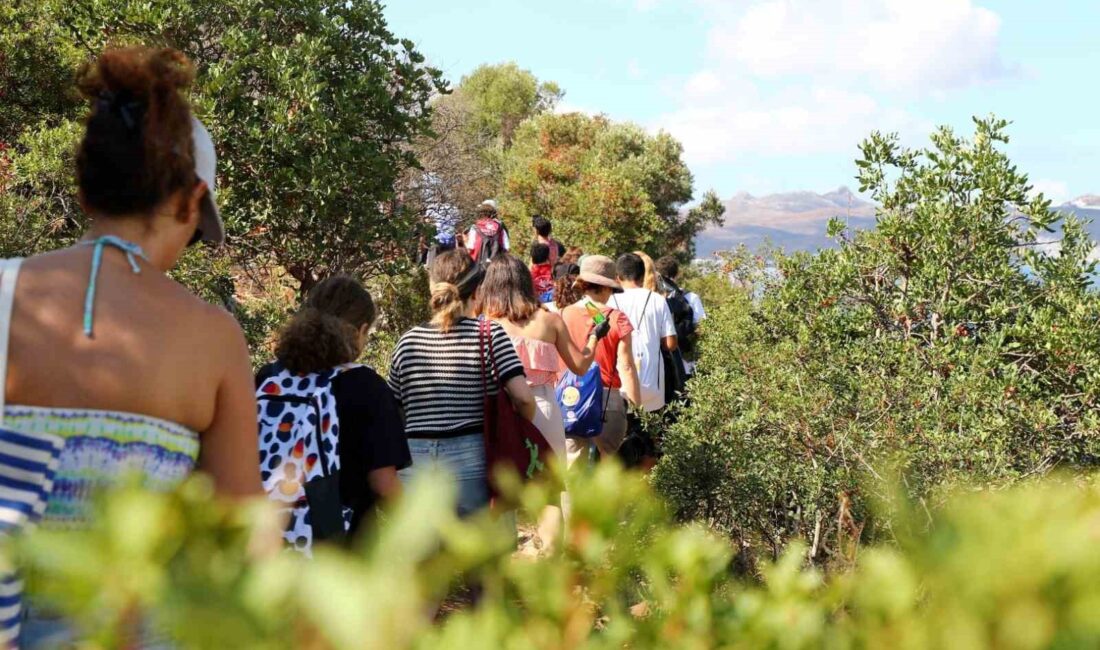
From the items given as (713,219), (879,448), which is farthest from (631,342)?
(713,219)

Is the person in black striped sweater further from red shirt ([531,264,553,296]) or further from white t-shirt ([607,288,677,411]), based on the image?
red shirt ([531,264,553,296])

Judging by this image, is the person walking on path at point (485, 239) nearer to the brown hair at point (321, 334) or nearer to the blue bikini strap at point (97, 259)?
the brown hair at point (321, 334)

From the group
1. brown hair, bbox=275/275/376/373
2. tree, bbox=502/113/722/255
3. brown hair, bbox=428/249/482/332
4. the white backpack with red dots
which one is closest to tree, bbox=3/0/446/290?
brown hair, bbox=428/249/482/332

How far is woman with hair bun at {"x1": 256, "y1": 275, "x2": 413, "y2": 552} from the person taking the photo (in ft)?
11.3

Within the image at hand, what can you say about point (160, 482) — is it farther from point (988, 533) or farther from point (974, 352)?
point (974, 352)

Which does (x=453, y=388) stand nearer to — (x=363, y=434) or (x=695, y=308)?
(x=363, y=434)

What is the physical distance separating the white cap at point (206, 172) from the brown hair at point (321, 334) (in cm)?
151

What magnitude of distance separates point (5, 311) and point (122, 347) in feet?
0.62

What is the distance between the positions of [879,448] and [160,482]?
12.7 feet

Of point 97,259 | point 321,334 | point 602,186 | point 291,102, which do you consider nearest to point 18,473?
point 97,259

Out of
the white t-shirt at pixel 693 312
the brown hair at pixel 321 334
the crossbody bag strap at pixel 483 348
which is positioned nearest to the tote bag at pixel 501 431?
the crossbody bag strap at pixel 483 348

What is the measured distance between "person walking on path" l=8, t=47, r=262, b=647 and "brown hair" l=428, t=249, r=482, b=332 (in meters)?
2.87

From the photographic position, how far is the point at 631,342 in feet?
22.7

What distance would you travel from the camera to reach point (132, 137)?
1.93 metres
